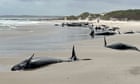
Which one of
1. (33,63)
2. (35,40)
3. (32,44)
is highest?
(33,63)

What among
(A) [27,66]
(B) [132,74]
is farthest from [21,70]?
(B) [132,74]

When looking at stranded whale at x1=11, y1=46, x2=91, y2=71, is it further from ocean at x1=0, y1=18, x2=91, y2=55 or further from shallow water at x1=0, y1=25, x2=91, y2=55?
shallow water at x1=0, y1=25, x2=91, y2=55

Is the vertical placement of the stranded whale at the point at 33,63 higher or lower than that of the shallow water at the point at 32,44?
higher

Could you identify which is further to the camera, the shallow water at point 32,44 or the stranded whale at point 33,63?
the shallow water at point 32,44

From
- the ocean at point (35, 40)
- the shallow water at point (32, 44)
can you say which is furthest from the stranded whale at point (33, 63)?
the shallow water at point (32, 44)

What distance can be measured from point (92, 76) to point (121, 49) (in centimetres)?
812

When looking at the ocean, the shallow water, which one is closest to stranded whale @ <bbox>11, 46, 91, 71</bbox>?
the ocean

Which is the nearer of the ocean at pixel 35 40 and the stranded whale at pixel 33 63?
the stranded whale at pixel 33 63

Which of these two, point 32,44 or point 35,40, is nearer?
point 32,44

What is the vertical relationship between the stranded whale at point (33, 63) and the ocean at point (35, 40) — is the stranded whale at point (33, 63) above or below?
above

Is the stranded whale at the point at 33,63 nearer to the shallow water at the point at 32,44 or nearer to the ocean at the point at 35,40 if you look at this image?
the ocean at the point at 35,40

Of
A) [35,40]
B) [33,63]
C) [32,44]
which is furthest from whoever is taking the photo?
[35,40]

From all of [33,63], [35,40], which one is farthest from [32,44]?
[33,63]

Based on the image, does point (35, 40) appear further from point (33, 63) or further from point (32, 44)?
point (33, 63)
